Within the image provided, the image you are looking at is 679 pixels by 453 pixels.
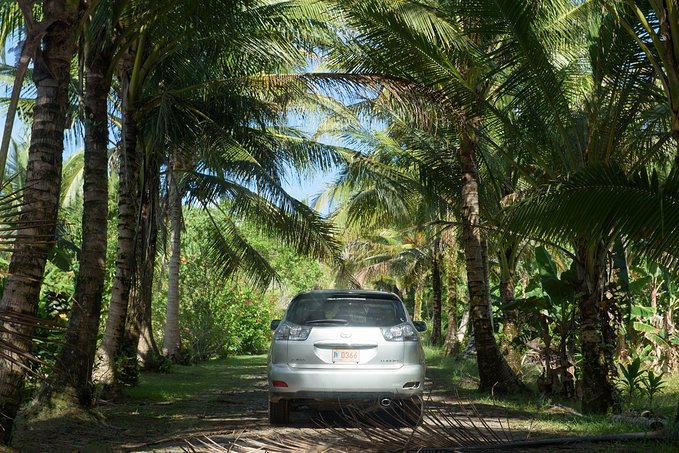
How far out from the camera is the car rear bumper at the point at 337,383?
8.38m

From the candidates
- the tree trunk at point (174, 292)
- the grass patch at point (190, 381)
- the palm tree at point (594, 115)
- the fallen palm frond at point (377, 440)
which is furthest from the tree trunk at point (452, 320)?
the fallen palm frond at point (377, 440)

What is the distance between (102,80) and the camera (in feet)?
32.1

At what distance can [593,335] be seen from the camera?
9.88 meters

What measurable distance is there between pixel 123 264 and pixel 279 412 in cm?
436

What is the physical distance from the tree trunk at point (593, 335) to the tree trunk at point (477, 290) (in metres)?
3.37

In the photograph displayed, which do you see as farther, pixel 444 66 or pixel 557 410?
pixel 444 66

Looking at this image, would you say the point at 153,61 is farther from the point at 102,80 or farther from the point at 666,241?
the point at 666,241

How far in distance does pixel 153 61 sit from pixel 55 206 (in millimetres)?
5615

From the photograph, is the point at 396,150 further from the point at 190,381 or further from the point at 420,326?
the point at 420,326

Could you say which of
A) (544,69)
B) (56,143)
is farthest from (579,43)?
(56,143)

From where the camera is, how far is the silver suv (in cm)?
840

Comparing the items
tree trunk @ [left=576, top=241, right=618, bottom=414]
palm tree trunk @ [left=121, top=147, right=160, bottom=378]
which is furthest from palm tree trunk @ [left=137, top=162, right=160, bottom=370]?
tree trunk @ [left=576, top=241, right=618, bottom=414]

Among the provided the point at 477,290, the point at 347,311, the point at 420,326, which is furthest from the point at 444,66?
the point at 477,290

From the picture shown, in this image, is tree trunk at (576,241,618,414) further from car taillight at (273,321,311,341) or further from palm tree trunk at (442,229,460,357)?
palm tree trunk at (442,229,460,357)
